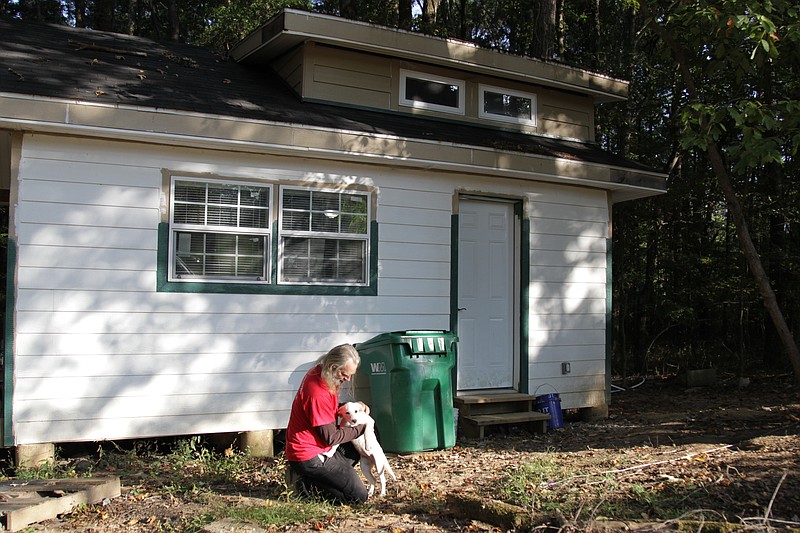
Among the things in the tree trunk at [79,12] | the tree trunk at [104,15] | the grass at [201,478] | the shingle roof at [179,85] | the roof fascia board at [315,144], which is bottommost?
the grass at [201,478]

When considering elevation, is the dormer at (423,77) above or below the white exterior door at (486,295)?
above

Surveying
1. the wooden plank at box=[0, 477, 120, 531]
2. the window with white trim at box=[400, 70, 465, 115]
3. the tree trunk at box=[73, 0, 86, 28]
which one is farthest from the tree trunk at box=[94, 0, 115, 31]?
the wooden plank at box=[0, 477, 120, 531]

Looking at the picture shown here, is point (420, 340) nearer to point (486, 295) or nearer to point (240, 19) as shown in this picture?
point (486, 295)

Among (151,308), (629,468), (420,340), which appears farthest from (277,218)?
(629,468)

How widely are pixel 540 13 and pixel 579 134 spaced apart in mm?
4446

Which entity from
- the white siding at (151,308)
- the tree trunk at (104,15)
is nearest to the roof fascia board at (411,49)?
the white siding at (151,308)

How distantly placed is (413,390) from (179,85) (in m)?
3.76

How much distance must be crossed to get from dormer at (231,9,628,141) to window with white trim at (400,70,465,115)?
0.5 inches

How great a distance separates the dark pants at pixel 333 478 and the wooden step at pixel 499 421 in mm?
2758

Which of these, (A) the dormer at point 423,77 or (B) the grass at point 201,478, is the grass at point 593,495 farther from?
(A) the dormer at point 423,77

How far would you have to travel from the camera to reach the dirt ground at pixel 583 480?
15.0 ft

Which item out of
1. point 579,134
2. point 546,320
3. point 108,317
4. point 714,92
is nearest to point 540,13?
point 714,92

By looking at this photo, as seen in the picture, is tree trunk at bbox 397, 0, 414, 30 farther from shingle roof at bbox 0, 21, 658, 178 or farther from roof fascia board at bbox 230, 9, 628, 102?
shingle roof at bbox 0, 21, 658, 178

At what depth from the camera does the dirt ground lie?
456 cm
